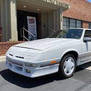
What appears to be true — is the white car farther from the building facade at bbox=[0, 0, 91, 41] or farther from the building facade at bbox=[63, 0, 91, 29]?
the building facade at bbox=[63, 0, 91, 29]

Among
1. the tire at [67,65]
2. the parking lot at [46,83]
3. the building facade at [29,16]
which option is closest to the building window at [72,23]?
the building facade at [29,16]

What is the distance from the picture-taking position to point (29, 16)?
591 inches

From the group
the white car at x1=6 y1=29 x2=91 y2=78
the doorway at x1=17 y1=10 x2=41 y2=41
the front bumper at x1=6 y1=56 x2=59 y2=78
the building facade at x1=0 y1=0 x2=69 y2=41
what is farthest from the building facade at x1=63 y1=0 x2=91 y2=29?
the front bumper at x1=6 y1=56 x2=59 y2=78

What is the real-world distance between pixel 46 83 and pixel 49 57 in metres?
0.79

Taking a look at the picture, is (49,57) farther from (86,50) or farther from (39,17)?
(39,17)

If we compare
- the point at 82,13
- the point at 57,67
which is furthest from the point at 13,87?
the point at 82,13

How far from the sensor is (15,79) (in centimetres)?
461

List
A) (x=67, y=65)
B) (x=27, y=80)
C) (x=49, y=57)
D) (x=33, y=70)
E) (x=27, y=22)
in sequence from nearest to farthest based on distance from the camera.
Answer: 1. (x=33, y=70)
2. (x=49, y=57)
3. (x=27, y=80)
4. (x=67, y=65)
5. (x=27, y=22)

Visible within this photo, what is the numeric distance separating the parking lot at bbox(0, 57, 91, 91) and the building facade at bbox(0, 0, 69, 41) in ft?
15.5

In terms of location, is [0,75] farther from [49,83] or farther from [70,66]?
[70,66]

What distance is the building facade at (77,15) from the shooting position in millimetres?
18109

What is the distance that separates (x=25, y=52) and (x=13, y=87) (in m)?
1.00

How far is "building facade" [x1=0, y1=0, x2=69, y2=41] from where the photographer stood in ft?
30.2

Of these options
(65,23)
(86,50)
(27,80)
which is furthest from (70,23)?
(27,80)
